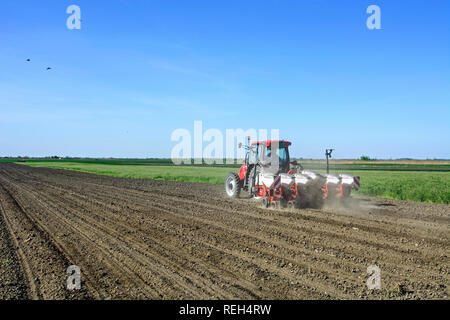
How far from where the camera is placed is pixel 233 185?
48.3 feet

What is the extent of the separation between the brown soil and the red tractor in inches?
25.7

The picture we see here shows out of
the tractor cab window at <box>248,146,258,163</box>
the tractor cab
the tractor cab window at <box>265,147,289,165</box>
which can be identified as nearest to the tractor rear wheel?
the tractor cab window at <box>248,146,258,163</box>

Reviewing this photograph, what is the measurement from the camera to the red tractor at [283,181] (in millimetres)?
11422

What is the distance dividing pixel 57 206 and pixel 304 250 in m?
9.41

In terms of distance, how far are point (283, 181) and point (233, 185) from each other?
11.5ft

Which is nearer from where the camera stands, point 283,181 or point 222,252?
point 222,252

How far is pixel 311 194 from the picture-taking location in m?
11.6

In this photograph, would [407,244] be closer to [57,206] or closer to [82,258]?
[82,258]

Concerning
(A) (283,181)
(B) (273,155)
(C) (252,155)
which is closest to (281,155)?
(B) (273,155)

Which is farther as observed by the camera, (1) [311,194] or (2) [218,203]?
(2) [218,203]

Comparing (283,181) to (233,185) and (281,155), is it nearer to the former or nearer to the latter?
(281,155)

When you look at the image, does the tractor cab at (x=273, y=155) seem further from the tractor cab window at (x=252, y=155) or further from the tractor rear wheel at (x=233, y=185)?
the tractor rear wheel at (x=233, y=185)

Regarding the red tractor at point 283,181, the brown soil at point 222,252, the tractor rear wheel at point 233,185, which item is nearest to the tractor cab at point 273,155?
the red tractor at point 283,181

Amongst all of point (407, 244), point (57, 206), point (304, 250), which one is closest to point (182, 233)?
point (304, 250)
